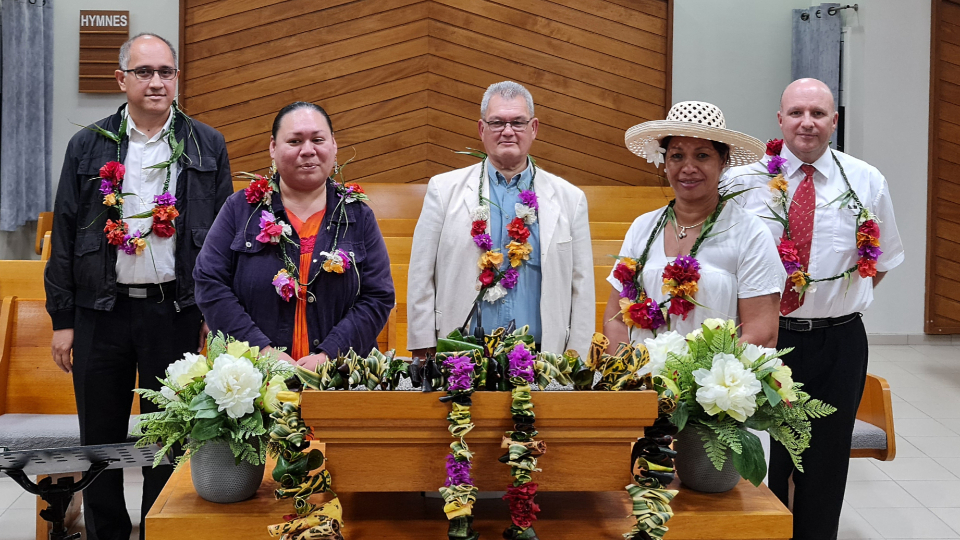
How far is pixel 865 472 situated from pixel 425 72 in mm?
4516

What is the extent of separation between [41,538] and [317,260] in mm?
1607

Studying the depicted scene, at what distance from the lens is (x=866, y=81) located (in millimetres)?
7219

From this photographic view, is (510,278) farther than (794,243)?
No

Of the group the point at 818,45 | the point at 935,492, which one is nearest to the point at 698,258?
the point at 935,492

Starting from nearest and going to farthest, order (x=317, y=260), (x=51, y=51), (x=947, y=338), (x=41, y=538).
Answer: (x=317, y=260) < (x=41, y=538) < (x=51, y=51) < (x=947, y=338)

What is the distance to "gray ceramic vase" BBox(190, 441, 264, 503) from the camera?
5.41 ft

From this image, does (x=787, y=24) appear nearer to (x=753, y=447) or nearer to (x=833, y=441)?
(x=833, y=441)

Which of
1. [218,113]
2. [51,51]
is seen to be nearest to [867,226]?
[218,113]

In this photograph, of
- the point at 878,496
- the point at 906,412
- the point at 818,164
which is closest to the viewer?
the point at 818,164

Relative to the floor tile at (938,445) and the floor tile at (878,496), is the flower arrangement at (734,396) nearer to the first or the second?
the floor tile at (878,496)

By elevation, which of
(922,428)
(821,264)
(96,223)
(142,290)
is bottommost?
(922,428)

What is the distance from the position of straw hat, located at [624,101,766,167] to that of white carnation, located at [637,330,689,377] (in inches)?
30.6

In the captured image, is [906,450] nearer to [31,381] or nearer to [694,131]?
[694,131]

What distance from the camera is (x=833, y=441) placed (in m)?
A: 2.94
